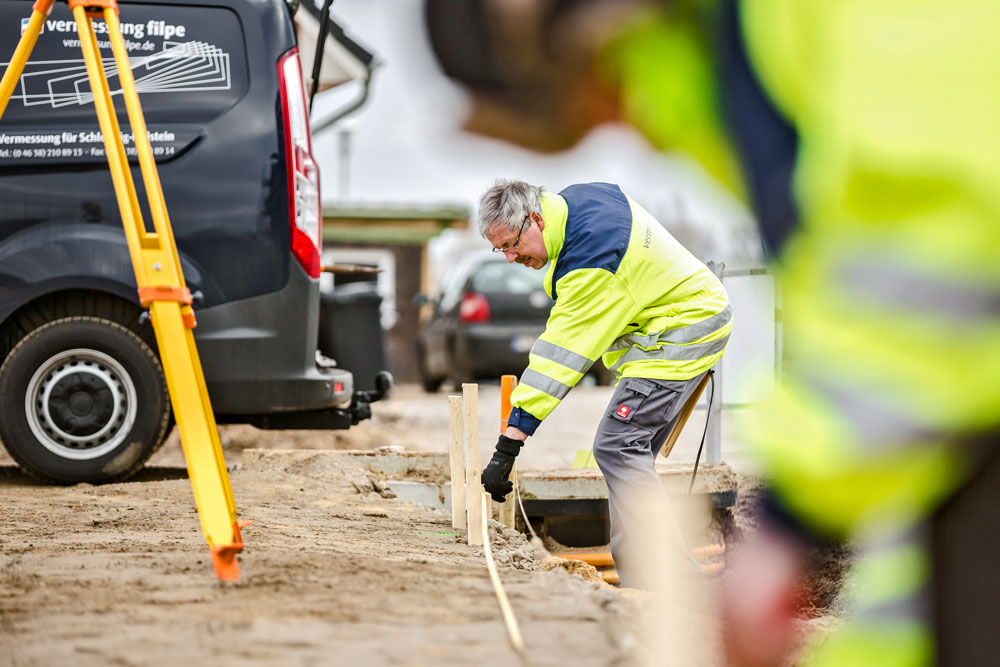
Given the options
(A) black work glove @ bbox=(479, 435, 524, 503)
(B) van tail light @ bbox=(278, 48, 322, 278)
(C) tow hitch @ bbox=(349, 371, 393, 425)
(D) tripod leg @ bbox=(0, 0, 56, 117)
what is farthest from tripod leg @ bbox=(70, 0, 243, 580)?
(C) tow hitch @ bbox=(349, 371, 393, 425)

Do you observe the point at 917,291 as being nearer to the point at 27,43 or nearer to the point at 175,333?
the point at 175,333

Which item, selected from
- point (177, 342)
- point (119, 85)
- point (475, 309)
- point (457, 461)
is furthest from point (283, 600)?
point (475, 309)

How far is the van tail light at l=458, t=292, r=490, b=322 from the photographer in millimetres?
12070

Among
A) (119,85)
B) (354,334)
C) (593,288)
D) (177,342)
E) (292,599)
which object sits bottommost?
(354,334)

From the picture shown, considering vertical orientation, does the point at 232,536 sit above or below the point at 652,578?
above

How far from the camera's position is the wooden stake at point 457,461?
406 cm

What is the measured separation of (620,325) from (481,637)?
151cm

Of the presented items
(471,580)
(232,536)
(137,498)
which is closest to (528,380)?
(471,580)

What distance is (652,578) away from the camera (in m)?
3.42

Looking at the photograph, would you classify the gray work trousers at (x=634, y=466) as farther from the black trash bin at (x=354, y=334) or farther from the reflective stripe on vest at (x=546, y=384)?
the black trash bin at (x=354, y=334)

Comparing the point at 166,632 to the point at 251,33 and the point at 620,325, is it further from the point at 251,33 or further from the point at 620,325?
the point at 251,33

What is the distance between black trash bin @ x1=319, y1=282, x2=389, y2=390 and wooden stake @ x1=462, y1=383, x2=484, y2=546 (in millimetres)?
2449

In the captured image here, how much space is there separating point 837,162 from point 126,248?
14.7 ft

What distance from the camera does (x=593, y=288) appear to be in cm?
337
